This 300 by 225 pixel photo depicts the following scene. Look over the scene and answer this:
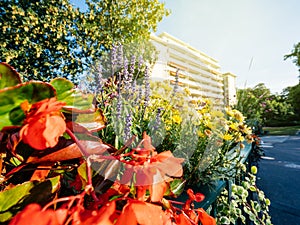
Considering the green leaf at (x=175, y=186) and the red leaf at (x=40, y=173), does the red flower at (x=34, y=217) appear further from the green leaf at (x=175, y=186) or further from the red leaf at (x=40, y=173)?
the green leaf at (x=175, y=186)

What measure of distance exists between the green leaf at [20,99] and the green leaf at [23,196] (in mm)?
70

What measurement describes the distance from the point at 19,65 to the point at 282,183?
5.37 meters

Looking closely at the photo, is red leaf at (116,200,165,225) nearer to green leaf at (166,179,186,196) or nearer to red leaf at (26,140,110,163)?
red leaf at (26,140,110,163)

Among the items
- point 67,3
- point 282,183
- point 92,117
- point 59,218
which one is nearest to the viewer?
point 59,218

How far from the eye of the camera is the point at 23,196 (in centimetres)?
20

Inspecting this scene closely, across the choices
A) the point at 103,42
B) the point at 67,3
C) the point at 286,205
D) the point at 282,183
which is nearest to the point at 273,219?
the point at 286,205

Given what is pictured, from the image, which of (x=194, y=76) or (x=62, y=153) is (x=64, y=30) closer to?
(x=194, y=76)

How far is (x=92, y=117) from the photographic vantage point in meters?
0.27

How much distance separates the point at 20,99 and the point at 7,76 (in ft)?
0.10

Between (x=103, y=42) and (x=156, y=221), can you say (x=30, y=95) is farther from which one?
(x=103, y=42)

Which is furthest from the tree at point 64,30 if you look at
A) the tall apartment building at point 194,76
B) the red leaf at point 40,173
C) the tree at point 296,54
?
the tree at point 296,54

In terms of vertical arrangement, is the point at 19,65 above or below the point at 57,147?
above

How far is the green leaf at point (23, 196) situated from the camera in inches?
7.8

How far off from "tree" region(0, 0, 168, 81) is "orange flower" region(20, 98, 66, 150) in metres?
4.54
